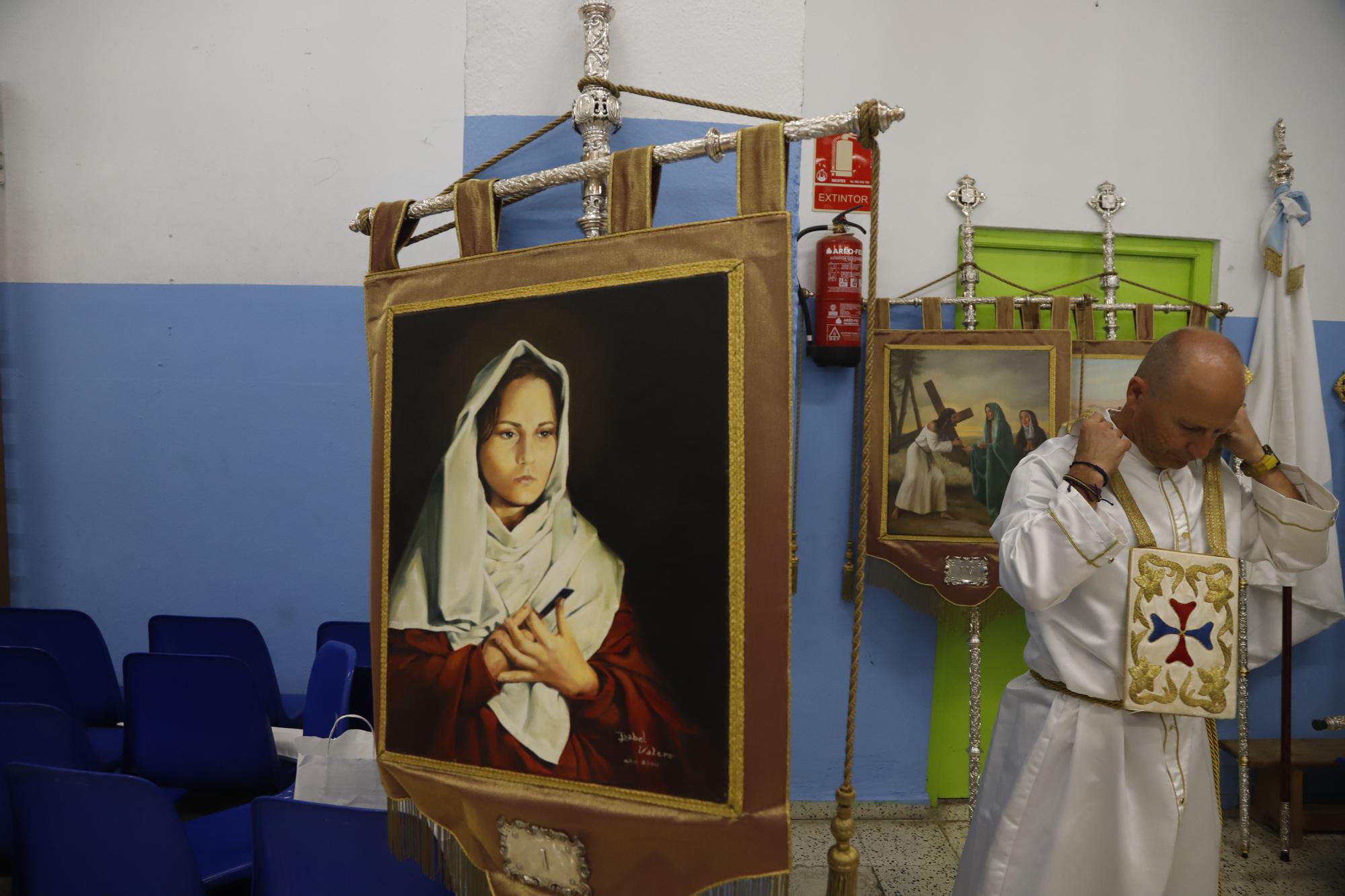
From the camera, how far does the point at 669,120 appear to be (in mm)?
2463

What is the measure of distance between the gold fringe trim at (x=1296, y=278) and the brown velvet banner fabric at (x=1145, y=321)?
60 cm

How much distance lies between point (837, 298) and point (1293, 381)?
5.71 feet

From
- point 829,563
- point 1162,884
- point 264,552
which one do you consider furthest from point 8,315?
point 1162,884

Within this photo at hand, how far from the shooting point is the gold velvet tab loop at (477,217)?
59.9 inches

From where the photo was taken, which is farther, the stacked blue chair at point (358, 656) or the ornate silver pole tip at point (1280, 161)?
the ornate silver pole tip at point (1280, 161)

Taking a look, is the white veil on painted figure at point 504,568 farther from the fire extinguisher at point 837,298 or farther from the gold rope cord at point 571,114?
the fire extinguisher at point 837,298

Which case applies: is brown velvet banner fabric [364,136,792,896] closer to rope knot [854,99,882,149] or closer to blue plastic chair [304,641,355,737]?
rope knot [854,99,882,149]

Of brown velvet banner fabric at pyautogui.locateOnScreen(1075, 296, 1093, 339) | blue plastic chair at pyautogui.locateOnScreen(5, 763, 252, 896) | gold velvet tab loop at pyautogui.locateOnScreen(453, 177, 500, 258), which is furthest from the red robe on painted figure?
brown velvet banner fabric at pyautogui.locateOnScreen(1075, 296, 1093, 339)

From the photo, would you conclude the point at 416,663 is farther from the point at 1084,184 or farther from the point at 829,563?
the point at 1084,184

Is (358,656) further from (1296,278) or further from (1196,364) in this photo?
(1296,278)

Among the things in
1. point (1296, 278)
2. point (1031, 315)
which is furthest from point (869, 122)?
point (1296, 278)

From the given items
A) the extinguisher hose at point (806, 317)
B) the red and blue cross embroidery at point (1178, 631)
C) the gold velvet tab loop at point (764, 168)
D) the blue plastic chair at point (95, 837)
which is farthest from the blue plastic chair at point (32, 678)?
the red and blue cross embroidery at point (1178, 631)

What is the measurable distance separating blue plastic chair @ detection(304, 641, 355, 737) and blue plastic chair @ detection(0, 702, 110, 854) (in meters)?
0.45

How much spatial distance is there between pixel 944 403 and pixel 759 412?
5.68 ft
